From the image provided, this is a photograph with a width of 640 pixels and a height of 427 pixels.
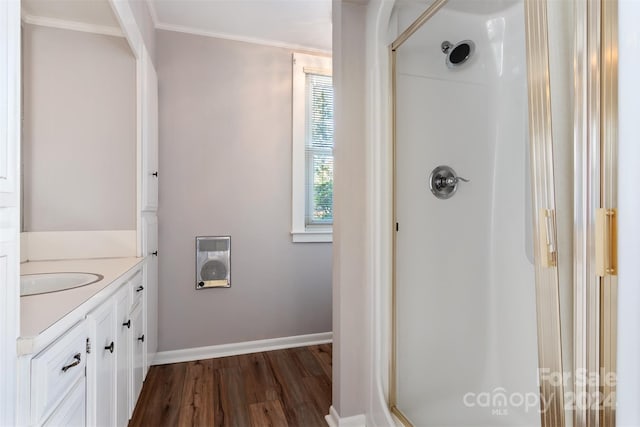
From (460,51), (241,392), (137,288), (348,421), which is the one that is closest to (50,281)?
(137,288)

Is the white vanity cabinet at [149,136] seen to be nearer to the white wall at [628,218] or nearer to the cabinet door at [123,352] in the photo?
the cabinet door at [123,352]

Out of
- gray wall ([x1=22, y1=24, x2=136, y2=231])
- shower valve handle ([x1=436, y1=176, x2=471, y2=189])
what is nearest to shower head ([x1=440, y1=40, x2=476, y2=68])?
shower valve handle ([x1=436, y1=176, x2=471, y2=189])

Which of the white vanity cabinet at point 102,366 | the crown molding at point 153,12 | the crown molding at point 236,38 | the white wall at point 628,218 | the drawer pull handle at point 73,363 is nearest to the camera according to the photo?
the white wall at point 628,218

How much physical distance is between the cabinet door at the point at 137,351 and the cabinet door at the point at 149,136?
62 cm

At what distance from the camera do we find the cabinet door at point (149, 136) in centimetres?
187

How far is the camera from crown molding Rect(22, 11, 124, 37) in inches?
68.0

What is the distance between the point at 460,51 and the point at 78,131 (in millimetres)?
2186

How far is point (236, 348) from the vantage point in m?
2.45

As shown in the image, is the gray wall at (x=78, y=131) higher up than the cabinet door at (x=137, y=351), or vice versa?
the gray wall at (x=78, y=131)

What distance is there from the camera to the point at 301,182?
8.55 ft

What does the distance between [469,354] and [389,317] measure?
0.50 m

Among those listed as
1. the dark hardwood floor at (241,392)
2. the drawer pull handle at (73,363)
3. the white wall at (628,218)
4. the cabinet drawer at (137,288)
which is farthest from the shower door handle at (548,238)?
the cabinet drawer at (137,288)

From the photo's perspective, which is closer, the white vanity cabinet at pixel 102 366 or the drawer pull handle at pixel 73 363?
the drawer pull handle at pixel 73 363

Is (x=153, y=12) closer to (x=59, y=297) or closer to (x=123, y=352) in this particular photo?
(x=59, y=297)
